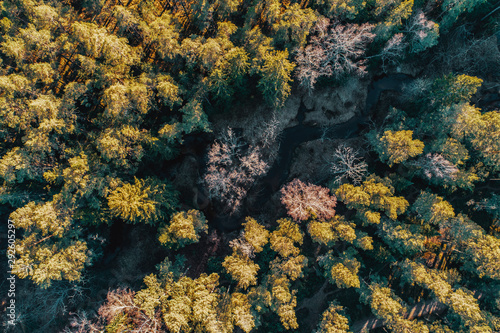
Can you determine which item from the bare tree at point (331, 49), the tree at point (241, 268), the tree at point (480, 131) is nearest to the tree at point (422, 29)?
the bare tree at point (331, 49)

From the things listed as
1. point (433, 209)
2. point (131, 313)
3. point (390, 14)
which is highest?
point (390, 14)

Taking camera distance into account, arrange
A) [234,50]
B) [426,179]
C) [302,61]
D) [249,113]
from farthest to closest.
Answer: [249,113] → [426,179] → [302,61] → [234,50]

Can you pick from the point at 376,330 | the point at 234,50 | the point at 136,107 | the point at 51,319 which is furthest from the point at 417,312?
the point at 51,319

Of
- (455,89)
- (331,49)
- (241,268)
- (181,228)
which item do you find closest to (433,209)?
(455,89)

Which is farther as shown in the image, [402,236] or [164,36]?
[402,236]

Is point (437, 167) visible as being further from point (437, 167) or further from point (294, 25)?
point (294, 25)

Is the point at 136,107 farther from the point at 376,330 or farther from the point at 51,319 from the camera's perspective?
the point at 376,330

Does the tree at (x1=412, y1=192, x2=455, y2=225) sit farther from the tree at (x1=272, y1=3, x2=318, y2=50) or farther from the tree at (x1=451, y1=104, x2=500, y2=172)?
the tree at (x1=272, y1=3, x2=318, y2=50)
